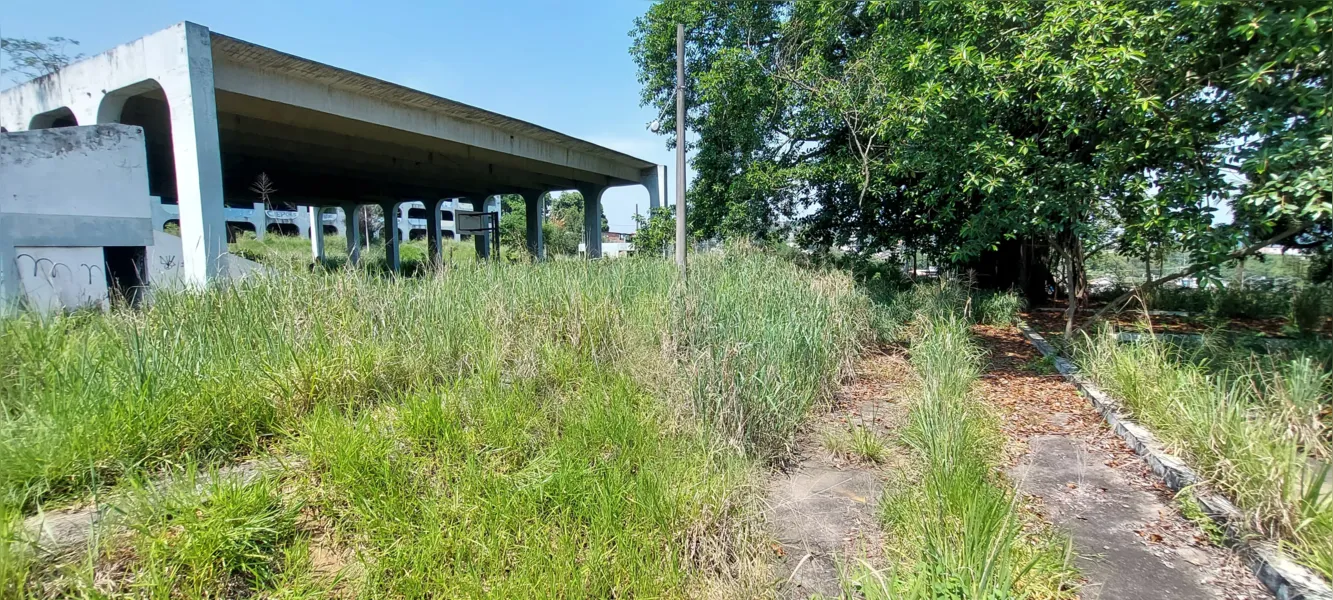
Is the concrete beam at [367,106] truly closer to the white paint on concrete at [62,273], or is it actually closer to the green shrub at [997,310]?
the white paint on concrete at [62,273]

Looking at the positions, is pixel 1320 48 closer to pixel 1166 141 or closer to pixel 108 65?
pixel 1166 141

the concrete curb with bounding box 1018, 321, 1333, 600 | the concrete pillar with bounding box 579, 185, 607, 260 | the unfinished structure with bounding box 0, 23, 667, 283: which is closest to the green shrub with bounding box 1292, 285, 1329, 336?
the concrete curb with bounding box 1018, 321, 1333, 600

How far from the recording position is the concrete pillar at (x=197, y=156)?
6.95 m

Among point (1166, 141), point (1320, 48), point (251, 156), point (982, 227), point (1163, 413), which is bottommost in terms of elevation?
point (1163, 413)

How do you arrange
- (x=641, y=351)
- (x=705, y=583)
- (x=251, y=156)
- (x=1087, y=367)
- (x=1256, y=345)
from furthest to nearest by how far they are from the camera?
1. (x=251, y=156)
2. (x=1256, y=345)
3. (x=1087, y=367)
4. (x=641, y=351)
5. (x=705, y=583)

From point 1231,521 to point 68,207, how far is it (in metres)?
12.0

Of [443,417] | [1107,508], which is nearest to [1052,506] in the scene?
[1107,508]

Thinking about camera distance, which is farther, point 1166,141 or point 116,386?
point 1166,141

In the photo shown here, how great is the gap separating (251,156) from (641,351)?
48.9ft

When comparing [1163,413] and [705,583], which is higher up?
[1163,413]

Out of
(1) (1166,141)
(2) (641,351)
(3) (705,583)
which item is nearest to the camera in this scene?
(3) (705,583)

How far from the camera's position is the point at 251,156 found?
13.5m

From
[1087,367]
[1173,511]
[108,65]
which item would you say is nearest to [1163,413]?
[1173,511]

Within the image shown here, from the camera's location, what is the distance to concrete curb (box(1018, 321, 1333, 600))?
2.08 metres
